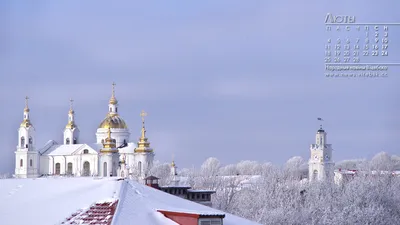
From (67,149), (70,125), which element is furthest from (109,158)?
(70,125)

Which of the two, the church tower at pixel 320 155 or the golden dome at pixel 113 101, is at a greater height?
the golden dome at pixel 113 101

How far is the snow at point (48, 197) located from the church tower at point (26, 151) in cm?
11493

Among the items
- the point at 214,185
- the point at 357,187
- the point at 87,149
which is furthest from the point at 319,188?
the point at 87,149

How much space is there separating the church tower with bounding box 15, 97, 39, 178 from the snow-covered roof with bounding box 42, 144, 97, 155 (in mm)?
2033

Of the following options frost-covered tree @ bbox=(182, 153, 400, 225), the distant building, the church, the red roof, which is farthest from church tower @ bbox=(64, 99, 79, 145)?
the red roof

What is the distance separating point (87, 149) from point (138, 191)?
374 feet

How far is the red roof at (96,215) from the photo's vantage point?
25688 mm

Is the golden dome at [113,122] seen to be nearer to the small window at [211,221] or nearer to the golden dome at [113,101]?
the golden dome at [113,101]

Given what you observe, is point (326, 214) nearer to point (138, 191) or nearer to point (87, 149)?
point (138, 191)

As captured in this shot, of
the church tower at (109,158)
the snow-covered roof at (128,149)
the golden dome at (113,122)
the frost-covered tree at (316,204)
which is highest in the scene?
the golden dome at (113,122)

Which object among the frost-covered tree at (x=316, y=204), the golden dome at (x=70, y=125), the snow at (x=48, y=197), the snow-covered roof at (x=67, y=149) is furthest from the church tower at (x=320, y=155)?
the snow at (x=48, y=197)

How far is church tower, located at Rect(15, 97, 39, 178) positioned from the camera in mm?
145000

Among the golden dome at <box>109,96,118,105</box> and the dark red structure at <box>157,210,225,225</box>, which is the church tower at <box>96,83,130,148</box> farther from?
the dark red structure at <box>157,210,225,225</box>

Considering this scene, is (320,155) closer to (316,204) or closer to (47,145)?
(47,145)
